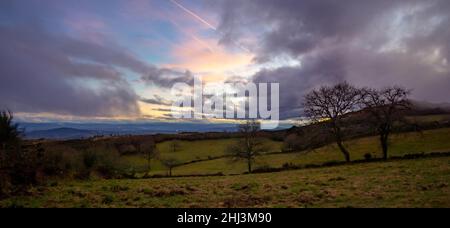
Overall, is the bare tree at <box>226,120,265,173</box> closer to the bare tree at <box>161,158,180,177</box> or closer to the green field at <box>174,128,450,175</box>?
the green field at <box>174,128,450,175</box>

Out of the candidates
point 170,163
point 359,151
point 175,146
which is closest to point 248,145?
point 359,151

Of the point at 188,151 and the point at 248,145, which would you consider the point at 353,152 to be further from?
the point at 188,151

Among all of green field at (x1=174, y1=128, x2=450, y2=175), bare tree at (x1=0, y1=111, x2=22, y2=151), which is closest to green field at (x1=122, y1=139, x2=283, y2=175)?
green field at (x1=174, y1=128, x2=450, y2=175)

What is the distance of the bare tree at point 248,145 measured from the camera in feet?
210

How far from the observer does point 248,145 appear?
6506cm

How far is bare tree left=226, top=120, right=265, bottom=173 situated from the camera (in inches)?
2518

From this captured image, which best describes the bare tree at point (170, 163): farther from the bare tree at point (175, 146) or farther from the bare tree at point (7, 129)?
the bare tree at point (7, 129)

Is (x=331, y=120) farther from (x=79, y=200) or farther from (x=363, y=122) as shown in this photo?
(x=79, y=200)
